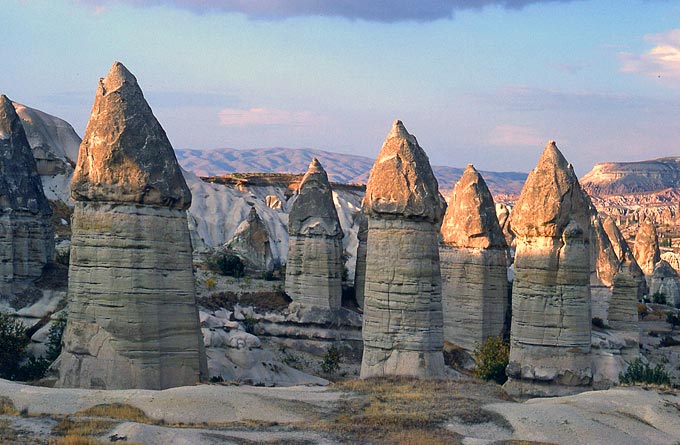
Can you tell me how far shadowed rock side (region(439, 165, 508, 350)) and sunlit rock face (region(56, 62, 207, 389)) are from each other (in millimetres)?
12921

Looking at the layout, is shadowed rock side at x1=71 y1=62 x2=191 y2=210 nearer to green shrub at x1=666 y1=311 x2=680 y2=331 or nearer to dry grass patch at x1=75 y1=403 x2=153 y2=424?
dry grass patch at x1=75 y1=403 x2=153 y2=424

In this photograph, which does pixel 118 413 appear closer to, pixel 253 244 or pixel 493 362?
pixel 493 362

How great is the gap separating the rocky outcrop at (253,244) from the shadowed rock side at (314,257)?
10.8m

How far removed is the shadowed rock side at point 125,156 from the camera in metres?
17.2

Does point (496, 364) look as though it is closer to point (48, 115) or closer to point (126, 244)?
point (126, 244)

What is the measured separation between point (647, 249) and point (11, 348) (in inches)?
1866

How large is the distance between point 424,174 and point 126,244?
20.5 feet

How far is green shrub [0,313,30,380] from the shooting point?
21.9m

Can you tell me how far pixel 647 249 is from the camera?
6159cm

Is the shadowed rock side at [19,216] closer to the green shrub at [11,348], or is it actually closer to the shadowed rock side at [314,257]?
the green shrub at [11,348]

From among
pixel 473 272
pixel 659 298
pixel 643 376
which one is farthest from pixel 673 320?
pixel 643 376

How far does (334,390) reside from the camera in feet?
53.3

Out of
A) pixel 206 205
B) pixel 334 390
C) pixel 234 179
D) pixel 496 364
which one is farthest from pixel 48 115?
pixel 334 390

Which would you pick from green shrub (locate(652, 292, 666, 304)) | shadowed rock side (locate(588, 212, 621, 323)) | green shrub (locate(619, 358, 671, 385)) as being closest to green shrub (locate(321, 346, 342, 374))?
green shrub (locate(619, 358, 671, 385))
